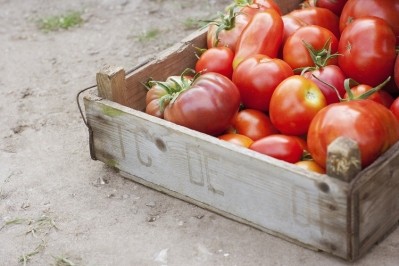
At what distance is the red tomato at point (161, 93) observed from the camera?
289cm

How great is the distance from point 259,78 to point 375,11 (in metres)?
0.52

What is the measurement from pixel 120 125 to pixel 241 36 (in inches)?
23.7

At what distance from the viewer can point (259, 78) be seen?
9.44ft

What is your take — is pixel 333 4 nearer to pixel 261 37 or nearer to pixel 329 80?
pixel 261 37

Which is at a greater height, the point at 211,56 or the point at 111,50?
the point at 211,56

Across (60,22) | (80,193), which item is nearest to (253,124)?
(80,193)

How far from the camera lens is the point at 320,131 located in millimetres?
2514

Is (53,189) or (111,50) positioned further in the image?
(111,50)

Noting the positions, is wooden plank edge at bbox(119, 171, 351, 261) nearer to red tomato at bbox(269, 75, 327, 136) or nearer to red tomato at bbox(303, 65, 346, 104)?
red tomato at bbox(269, 75, 327, 136)

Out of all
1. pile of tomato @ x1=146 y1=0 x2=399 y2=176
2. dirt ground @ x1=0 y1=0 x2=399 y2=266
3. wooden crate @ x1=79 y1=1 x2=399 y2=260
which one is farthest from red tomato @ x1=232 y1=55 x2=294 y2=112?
dirt ground @ x1=0 y1=0 x2=399 y2=266

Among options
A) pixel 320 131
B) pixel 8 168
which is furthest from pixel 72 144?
pixel 320 131

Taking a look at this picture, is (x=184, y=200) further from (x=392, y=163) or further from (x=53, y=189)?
(x=392, y=163)

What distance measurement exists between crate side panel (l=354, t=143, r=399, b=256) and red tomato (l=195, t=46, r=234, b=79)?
85 centimetres

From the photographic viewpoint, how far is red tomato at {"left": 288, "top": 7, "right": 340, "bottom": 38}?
10.5ft
